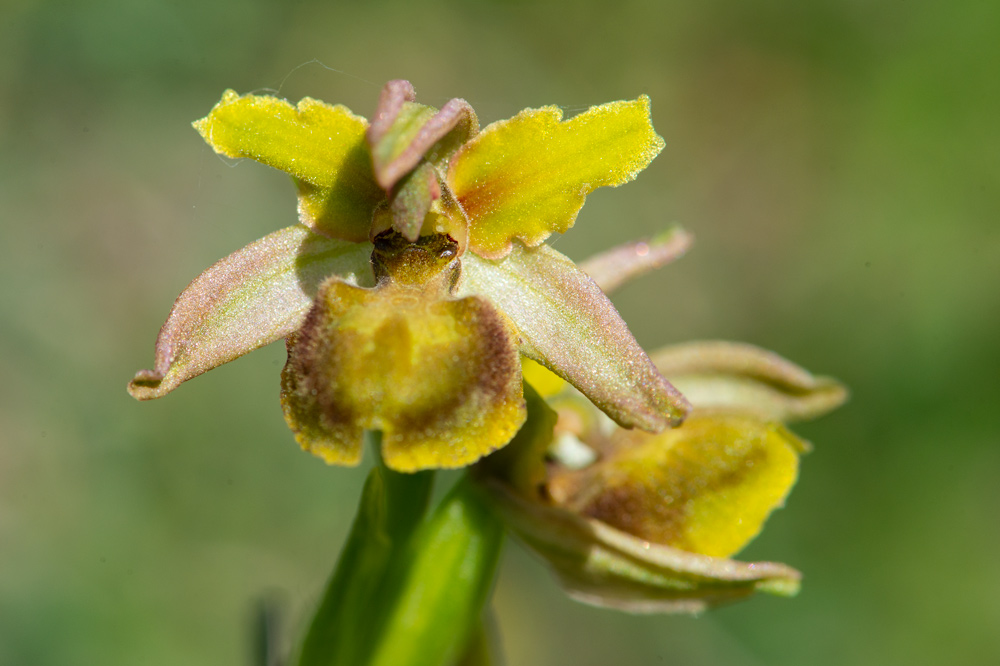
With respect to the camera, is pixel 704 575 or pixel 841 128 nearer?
pixel 704 575

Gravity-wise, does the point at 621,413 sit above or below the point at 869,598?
above

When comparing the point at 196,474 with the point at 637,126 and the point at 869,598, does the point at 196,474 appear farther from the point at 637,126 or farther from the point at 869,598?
the point at 637,126

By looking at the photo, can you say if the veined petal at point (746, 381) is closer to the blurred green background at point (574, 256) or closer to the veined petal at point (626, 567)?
the veined petal at point (626, 567)

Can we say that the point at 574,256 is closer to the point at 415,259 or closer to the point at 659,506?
the point at 659,506

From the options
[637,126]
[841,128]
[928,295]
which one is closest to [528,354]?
[637,126]

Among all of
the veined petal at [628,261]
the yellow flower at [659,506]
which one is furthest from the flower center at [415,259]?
the veined petal at [628,261]

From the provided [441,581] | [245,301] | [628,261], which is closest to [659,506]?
[441,581]

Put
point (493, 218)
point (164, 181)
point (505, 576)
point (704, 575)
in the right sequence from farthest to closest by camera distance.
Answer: point (164, 181), point (505, 576), point (704, 575), point (493, 218)

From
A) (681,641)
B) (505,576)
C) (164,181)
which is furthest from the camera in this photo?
(164,181)

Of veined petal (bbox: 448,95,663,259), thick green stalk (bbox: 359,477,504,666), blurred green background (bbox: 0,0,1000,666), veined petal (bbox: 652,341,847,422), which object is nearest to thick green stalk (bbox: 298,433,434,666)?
thick green stalk (bbox: 359,477,504,666)
